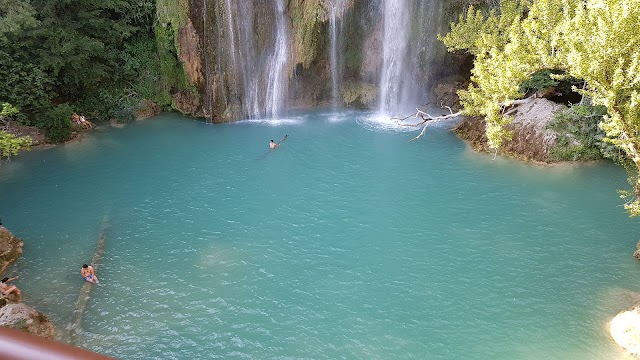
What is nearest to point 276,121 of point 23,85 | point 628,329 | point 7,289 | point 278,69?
point 278,69

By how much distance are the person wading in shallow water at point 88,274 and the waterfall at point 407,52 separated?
17.3m

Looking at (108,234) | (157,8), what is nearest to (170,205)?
(108,234)

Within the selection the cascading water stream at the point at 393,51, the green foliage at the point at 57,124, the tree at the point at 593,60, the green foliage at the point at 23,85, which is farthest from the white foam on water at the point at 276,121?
the tree at the point at 593,60

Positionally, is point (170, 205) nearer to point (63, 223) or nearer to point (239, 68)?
point (63, 223)

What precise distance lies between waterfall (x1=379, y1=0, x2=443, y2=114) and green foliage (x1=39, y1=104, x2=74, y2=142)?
16068 mm

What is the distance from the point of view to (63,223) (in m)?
16.0

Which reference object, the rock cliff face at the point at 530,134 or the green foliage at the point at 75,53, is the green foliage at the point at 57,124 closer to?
the green foliage at the point at 75,53

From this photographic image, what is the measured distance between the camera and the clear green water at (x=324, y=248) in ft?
38.2

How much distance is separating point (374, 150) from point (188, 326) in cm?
1192

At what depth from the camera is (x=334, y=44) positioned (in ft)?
84.1

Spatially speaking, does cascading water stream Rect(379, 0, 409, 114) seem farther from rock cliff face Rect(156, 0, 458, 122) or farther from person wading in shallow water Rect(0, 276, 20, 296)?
person wading in shallow water Rect(0, 276, 20, 296)

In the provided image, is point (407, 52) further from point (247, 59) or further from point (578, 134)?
point (578, 134)

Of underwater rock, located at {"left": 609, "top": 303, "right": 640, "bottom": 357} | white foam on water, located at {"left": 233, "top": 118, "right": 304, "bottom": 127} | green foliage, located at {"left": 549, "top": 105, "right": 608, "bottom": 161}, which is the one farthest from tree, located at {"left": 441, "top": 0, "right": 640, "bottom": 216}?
white foam on water, located at {"left": 233, "top": 118, "right": 304, "bottom": 127}

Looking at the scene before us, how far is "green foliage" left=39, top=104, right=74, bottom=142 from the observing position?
21.3m
